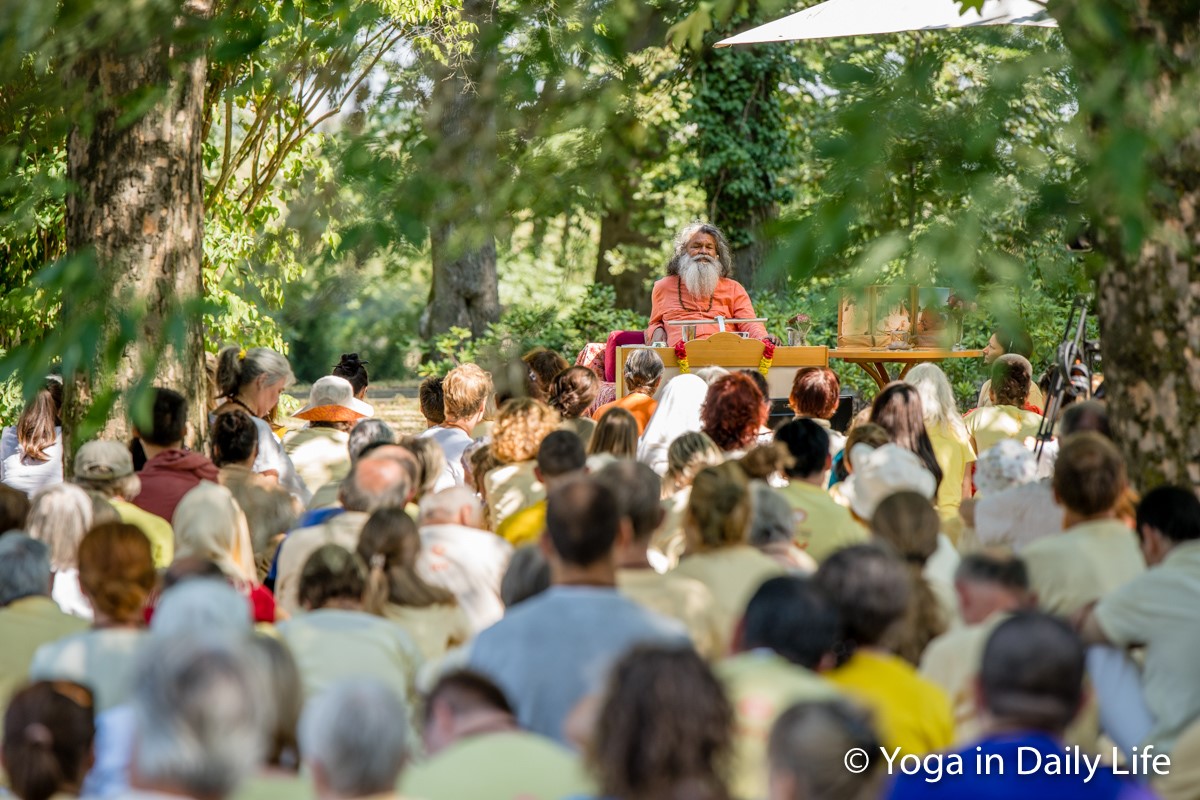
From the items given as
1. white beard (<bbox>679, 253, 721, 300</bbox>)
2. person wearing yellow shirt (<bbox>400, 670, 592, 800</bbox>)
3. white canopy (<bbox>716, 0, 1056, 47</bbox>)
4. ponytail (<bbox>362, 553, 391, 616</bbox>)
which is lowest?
person wearing yellow shirt (<bbox>400, 670, 592, 800</bbox>)

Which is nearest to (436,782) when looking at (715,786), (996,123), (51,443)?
(715,786)

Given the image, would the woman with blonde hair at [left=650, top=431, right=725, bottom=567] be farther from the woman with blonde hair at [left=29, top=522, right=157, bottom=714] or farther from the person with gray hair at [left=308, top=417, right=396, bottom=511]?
the woman with blonde hair at [left=29, top=522, right=157, bottom=714]

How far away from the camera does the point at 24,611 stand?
15.1 ft

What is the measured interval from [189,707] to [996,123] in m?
2.20

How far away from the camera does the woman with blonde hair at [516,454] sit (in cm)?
642

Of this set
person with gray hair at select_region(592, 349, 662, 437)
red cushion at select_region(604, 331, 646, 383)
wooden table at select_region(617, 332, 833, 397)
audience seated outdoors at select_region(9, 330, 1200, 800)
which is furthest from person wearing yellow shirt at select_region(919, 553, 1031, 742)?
red cushion at select_region(604, 331, 646, 383)

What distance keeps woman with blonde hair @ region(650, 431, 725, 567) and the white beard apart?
6065mm

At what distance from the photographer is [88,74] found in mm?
4961

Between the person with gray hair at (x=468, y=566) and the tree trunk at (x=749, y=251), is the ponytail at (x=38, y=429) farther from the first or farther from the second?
the tree trunk at (x=749, y=251)

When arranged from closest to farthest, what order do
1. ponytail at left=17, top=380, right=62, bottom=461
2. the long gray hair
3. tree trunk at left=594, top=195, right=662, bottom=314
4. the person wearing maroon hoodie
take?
1. the person wearing maroon hoodie
2. ponytail at left=17, top=380, right=62, bottom=461
3. the long gray hair
4. tree trunk at left=594, top=195, right=662, bottom=314

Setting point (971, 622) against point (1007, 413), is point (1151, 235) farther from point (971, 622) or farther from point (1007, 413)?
point (1007, 413)

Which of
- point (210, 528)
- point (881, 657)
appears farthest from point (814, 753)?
point (210, 528)

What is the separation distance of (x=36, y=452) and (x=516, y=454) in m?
2.86

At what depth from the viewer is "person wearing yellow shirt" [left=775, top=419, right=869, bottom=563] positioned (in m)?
5.64
